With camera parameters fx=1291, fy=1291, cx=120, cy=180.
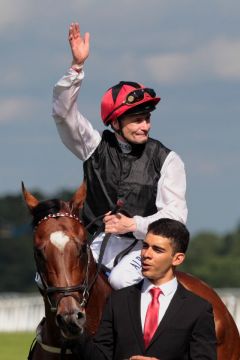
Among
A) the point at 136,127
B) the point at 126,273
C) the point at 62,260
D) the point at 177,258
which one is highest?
the point at 136,127

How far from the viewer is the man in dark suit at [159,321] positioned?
784cm

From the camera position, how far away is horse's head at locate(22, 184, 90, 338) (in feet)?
27.2

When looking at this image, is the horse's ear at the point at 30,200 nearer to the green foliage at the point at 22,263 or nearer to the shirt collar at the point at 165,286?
the shirt collar at the point at 165,286

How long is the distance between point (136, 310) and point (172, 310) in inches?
8.7

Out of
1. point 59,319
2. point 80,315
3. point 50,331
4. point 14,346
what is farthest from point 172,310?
point 14,346

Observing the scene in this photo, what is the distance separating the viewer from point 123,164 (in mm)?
9922

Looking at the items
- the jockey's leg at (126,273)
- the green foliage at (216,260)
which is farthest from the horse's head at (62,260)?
the green foliage at (216,260)

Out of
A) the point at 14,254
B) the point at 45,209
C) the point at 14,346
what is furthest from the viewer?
the point at 14,254

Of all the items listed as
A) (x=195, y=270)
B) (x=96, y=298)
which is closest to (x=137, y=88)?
→ (x=96, y=298)

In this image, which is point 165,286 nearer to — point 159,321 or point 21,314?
point 159,321

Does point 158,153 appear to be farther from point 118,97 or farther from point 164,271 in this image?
point 164,271

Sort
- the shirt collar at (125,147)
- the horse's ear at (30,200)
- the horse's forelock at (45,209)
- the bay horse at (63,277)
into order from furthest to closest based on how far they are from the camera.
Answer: the shirt collar at (125,147)
the horse's ear at (30,200)
the horse's forelock at (45,209)
the bay horse at (63,277)

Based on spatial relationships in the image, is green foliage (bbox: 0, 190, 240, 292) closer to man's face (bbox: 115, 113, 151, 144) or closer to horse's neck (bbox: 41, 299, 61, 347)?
man's face (bbox: 115, 113, 151, 144)

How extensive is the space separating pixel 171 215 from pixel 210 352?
184cm
